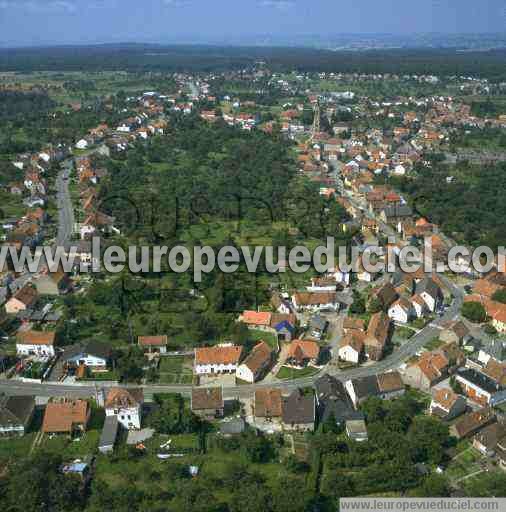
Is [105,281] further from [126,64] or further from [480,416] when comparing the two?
[126,64]

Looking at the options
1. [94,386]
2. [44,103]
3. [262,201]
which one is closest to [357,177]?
[262,201]

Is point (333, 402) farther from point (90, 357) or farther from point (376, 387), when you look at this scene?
point (90, 357)

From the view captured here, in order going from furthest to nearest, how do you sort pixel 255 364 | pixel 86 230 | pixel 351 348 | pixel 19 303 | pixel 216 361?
pixel 86 230 → pixel 19 303 → pixel 351 348 → pixel 216 361 → pixel 255 364

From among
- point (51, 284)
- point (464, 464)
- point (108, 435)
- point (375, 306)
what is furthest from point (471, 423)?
point (51, 284)

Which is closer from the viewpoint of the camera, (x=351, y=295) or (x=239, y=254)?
(x=351, y=295)

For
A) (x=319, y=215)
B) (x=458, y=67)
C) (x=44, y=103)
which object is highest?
(x=458, y=67)

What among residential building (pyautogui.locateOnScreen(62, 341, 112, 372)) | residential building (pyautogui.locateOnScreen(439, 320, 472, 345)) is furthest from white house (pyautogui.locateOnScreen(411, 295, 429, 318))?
residential building (pyautogui.locateOnScreen(62, 341, 112, 372))

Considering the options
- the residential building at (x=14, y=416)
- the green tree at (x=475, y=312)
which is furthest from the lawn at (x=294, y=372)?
the residential building at (x=14, y=416)
